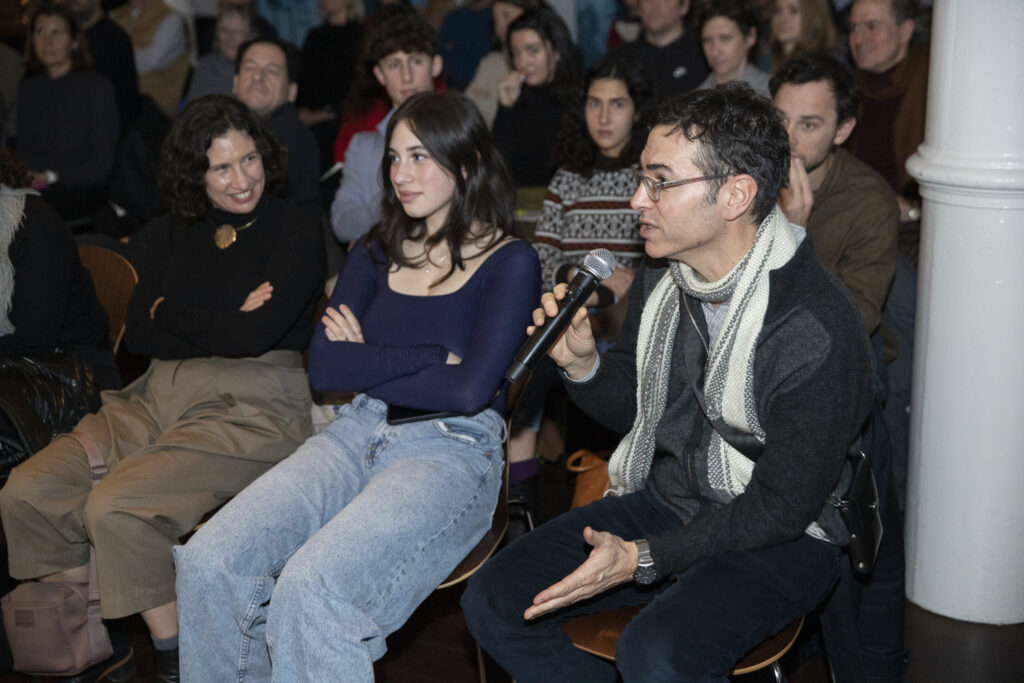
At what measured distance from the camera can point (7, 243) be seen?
2.70 metres

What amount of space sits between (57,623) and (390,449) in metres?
0.94

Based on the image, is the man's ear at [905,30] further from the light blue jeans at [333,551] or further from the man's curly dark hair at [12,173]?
the man's curly dark hair at [12,173]

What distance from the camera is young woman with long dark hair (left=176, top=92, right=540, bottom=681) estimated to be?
1950mm

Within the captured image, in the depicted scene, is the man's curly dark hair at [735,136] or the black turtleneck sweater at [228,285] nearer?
the man's curly dark hair at [735,136]

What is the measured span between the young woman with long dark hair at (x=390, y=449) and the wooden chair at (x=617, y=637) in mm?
323

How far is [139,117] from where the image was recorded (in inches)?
214

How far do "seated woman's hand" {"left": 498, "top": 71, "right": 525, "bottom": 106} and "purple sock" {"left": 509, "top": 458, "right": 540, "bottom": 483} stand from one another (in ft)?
5.48

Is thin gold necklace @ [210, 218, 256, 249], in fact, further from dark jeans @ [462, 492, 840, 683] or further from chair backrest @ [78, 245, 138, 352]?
dark jeans @ [462, 492, 840, 683]

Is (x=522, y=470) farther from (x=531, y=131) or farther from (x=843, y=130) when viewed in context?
(x=531, y=131)

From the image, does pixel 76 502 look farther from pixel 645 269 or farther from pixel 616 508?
pixel 645 269

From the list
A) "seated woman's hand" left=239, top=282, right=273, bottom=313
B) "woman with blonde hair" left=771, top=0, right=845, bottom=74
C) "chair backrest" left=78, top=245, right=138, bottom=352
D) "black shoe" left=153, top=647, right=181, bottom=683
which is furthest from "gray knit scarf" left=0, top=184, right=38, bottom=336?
"woman with blonde hair" left=771, top=0, right=845, bottom=74

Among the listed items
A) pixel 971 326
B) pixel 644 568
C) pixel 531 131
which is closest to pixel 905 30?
pixel 531 131

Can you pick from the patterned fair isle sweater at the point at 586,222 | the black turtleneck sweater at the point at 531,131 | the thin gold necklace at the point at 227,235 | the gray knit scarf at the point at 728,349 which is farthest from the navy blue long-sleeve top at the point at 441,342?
the black turtleneck sweater at the point at 531,131

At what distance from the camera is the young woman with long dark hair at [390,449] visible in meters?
1.95
